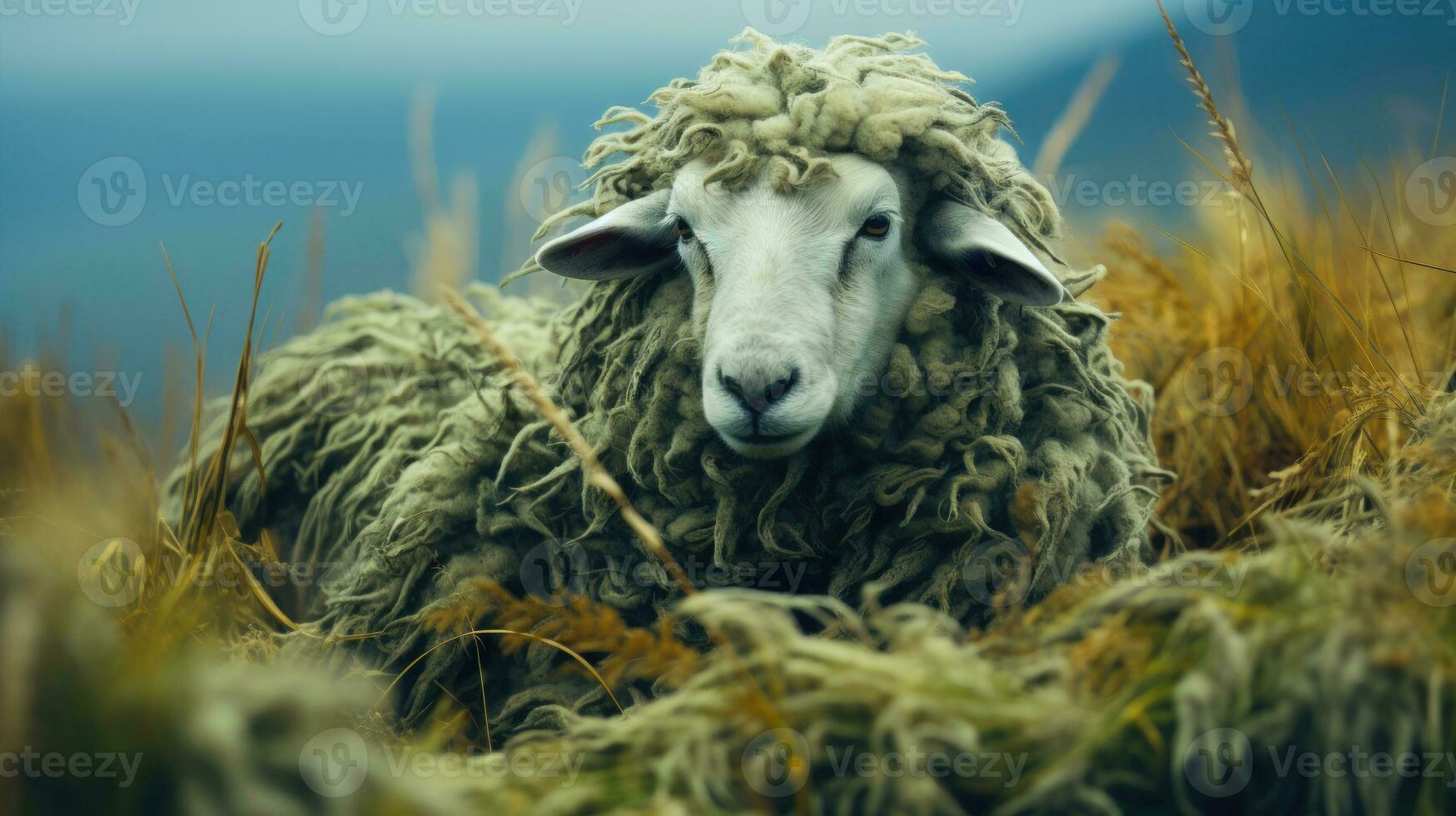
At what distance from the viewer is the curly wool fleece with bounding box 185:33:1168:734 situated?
263 centimetres

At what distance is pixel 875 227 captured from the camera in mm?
2607

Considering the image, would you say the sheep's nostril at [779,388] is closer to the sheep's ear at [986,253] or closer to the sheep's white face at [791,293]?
the sheep's white face at [791,293]

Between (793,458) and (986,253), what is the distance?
69 centimetres

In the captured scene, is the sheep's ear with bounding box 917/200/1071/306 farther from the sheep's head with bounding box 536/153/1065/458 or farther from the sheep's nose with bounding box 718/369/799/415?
the sheep's nose with bounding box 718/369/799/415

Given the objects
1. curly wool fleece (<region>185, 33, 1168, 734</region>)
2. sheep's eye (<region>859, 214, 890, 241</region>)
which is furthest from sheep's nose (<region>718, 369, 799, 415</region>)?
sheep's eye (<region>859, 214, 890, 241</region>)

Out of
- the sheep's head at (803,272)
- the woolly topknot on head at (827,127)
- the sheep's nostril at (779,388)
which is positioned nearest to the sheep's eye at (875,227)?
the sheep's head at (803,272)

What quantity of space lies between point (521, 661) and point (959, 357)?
4.50 feet

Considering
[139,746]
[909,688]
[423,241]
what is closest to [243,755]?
[139,746]

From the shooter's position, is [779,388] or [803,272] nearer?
[779,388]

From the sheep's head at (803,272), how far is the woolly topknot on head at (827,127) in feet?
0.18

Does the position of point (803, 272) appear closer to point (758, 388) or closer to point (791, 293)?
point (791, 293)

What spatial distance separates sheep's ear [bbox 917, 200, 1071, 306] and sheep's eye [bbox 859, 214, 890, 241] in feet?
0.55

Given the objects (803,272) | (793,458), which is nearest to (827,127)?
(803,272)

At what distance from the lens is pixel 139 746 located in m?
1.22
